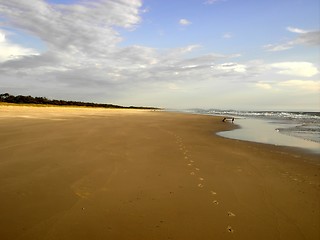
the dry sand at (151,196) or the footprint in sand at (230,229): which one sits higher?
the dry sand at (151,196)

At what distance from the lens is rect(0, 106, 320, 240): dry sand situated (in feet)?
14.2

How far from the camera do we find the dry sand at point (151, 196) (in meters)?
4.32

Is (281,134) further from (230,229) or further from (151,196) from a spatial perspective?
(230,229)

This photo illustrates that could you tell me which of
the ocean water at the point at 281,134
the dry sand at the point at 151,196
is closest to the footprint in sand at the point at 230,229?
the dry sand at the point at 151,196

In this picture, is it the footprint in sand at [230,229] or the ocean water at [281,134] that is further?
the ocean water at [281,134]

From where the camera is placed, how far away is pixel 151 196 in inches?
226

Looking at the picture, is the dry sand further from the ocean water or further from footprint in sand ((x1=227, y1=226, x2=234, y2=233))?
the ocean water

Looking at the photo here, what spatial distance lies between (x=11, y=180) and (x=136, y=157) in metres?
4.07

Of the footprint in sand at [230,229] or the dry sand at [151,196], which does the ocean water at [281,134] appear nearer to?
the dry sand at [151,196]

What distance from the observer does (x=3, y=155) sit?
28.7 feet

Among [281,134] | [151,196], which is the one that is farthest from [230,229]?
[281,134]

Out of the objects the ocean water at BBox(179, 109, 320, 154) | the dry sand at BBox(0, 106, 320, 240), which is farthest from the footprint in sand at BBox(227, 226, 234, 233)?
the ocean water at BBox(179, 109, 320, 154)

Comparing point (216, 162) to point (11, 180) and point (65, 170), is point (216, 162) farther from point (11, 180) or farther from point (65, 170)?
point (11, 180)

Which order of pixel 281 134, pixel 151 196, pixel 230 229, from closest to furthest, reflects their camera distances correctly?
1. pixel 230 229
2. pixel 151 196
3. pixel 281 134
